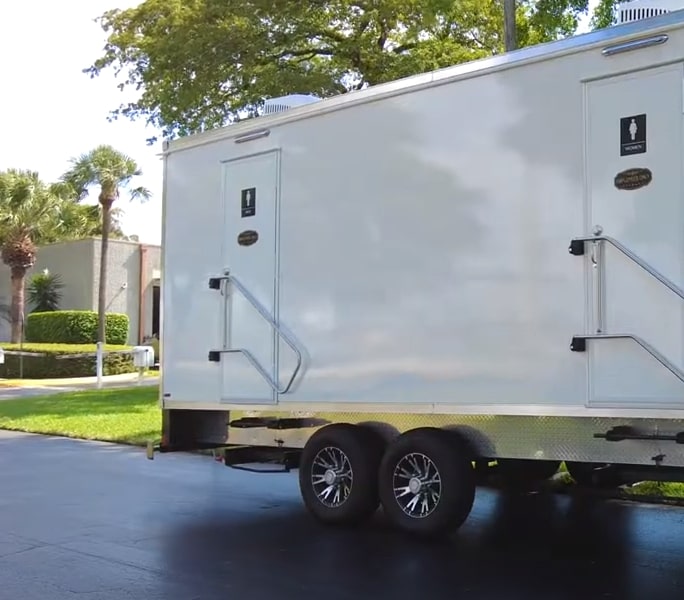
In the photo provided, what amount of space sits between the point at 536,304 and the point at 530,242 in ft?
1.52

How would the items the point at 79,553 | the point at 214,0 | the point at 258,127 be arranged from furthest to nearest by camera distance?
1. the point at 214,0
2. the point at 258,127
3. the point at 79,553

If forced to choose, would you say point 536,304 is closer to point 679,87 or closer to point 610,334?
point 610,334

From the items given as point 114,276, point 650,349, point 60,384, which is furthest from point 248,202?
point 114,276

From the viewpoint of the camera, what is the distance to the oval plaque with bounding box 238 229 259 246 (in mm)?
8805

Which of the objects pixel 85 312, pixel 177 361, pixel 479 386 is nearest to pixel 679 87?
pixel 479 386

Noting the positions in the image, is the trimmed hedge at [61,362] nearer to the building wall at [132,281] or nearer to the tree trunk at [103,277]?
the tree trunk at [103,277]

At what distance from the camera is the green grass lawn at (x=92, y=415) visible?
15.8 m

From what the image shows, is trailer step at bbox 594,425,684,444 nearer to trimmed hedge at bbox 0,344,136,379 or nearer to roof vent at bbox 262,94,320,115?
roof vent at bbox 262,94,320,115

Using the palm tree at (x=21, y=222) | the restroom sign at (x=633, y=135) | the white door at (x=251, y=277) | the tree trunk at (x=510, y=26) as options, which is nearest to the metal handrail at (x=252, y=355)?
the white door at (x=251, y=277)

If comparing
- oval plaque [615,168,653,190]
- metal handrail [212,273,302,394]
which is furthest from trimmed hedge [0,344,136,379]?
oval plaque [615,168,653,190]

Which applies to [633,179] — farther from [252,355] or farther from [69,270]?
[69,270]

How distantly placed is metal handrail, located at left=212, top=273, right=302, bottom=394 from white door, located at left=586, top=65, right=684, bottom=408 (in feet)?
9.37

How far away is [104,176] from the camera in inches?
1331

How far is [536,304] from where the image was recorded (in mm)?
6805
